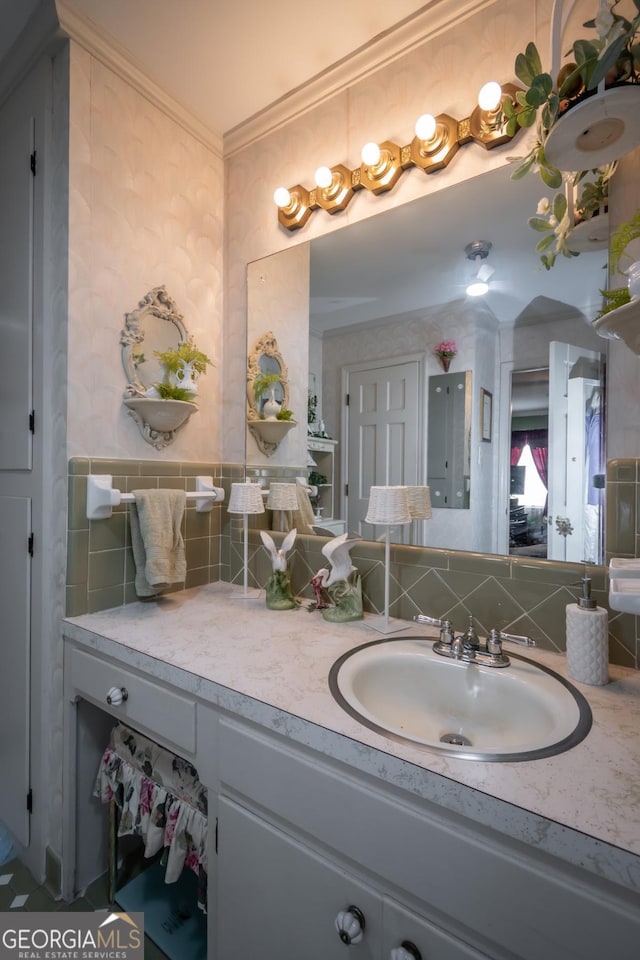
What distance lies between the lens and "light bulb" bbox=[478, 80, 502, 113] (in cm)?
112

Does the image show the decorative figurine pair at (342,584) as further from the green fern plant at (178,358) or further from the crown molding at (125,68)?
the crown molding at (125,68)

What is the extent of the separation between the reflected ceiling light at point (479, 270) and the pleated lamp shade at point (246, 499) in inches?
35.7

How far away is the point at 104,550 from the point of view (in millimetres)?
1420

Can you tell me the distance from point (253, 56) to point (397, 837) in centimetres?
203

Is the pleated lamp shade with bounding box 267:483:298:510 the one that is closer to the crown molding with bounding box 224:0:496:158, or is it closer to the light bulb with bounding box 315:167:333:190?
the light bulb with bounding box 315:167:333:190

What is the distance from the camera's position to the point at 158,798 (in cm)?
118

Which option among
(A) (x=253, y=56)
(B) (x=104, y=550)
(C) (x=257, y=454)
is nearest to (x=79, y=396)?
(B) (x=104, y=550)

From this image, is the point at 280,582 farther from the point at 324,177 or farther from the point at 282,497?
the point at 324,177

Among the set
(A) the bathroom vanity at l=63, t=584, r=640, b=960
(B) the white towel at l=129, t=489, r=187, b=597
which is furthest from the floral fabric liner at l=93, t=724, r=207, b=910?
(B) the white towel at l=129, t=489, r=187, b=597

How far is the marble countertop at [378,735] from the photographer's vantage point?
0.57 m

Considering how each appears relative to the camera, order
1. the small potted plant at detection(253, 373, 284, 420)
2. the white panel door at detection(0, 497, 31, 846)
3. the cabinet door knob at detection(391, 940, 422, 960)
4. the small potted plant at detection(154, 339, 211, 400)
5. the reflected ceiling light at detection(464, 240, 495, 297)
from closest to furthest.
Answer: the cabinet door knob at detection(391, 940, 422, 960) < the reflected ceiling light at detection(464, 240, 495, 297) < the white panel door at detection(0, 497, 31, 846) < the small potted plant at detection(154, 339, 211, 400) < the small potted plant at detection(253, 373, 284, 420)

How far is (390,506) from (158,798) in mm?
985

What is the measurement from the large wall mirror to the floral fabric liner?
0.84m

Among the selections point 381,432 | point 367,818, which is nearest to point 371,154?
point 381,432
